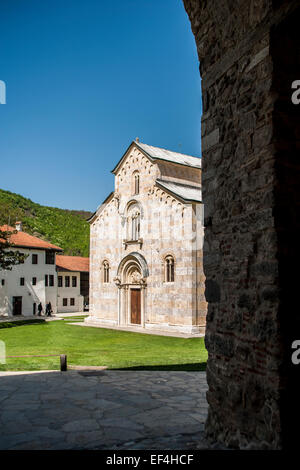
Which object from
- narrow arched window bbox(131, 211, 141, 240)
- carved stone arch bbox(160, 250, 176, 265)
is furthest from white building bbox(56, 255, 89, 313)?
carved stone arch bbox(160, 250, 176, 265)

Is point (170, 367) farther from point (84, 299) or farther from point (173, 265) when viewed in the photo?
point (84, 299)

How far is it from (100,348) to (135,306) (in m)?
9.50

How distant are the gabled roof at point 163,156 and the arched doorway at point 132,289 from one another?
264 inches

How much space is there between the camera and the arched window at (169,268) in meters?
24.4

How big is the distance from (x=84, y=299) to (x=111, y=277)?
61.0 ft

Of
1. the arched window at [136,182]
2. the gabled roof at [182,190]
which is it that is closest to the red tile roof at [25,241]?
the arched window at [136,182]

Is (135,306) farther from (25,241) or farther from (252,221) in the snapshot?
(252,221)

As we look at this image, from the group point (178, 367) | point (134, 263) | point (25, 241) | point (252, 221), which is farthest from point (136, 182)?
point (252, 221)

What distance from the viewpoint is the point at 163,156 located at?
28.3m

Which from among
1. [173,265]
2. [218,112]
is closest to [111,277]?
[173,265]

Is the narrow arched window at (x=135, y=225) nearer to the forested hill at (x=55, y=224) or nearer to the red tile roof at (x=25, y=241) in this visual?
the red tile roof at (x=25, y=241)

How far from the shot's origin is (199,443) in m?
4.89

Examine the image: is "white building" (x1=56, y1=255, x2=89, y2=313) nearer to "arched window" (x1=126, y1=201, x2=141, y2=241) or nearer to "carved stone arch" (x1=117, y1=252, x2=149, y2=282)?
"carved stone arch" (x1=117, y1=252, x2=149, y2=282)
